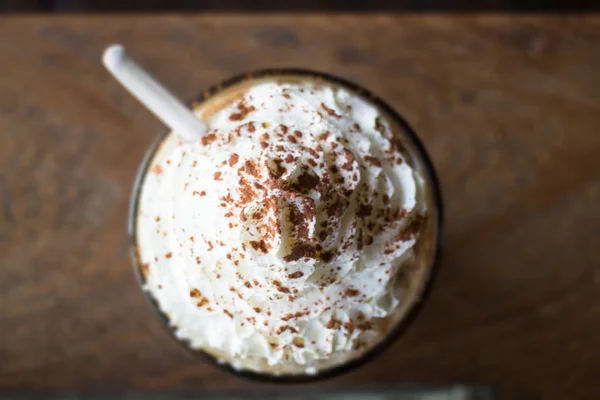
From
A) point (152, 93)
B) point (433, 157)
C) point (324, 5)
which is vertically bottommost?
point (152, 93)

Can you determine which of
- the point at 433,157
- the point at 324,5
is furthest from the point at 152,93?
the point at 324,5

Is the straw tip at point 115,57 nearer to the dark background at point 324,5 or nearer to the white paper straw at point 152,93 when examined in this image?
the white paper straw at point 152,93

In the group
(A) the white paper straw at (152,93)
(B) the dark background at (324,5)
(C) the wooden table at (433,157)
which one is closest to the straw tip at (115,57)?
(A) the white paper straw at (152,93)

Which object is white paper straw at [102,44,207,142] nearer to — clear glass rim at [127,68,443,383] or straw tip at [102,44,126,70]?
straw tip at [102,44,126,70]

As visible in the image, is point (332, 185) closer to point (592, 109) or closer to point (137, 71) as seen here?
point (137, 71)

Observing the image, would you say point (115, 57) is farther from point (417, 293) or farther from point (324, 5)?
point (324, 5)

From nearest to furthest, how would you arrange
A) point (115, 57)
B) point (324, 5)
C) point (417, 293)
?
point (115, 57), point (417, 293), point (324, 5)
